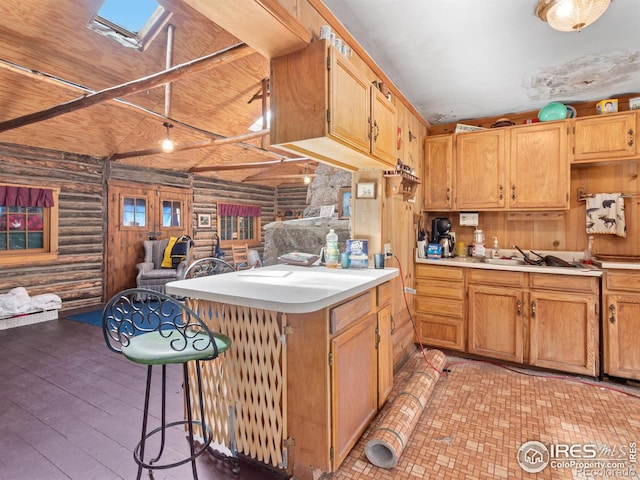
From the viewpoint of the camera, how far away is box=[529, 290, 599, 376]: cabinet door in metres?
2.72

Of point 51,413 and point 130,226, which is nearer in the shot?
point 51,413

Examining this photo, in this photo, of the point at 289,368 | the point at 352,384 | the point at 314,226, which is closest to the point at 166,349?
the point at 289,368

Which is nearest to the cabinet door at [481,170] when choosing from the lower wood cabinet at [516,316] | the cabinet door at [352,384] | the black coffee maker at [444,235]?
the black coffee maker at [444,235]

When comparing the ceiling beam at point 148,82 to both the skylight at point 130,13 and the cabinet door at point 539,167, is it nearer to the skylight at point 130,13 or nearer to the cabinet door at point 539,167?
the skylight at point 130,13

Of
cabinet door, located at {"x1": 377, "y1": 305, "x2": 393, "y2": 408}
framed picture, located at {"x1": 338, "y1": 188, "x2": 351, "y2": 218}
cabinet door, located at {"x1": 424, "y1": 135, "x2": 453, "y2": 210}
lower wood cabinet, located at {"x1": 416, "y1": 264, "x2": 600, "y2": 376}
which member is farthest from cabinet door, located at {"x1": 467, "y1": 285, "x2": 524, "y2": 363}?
framed picture, located at {"x1": 338, "y1": 188, "x2": 351, "y2": 218}

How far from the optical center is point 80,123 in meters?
4.89

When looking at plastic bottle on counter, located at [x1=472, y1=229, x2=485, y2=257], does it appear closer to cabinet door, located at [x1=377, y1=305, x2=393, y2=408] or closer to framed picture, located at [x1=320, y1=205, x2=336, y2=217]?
framed picture, located at [x1=320, y1=205, x2=336, y2=217]

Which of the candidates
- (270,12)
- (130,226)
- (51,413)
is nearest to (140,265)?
(130,226)

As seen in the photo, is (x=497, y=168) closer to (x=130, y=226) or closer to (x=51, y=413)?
(x=51, y=413)

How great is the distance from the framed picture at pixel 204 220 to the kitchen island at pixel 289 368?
645 centimetres

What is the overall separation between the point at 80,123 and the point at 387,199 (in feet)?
15.8

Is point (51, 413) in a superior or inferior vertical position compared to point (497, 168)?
inferior

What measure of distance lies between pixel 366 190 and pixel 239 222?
7170 mm

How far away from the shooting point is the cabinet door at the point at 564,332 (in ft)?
8.94
